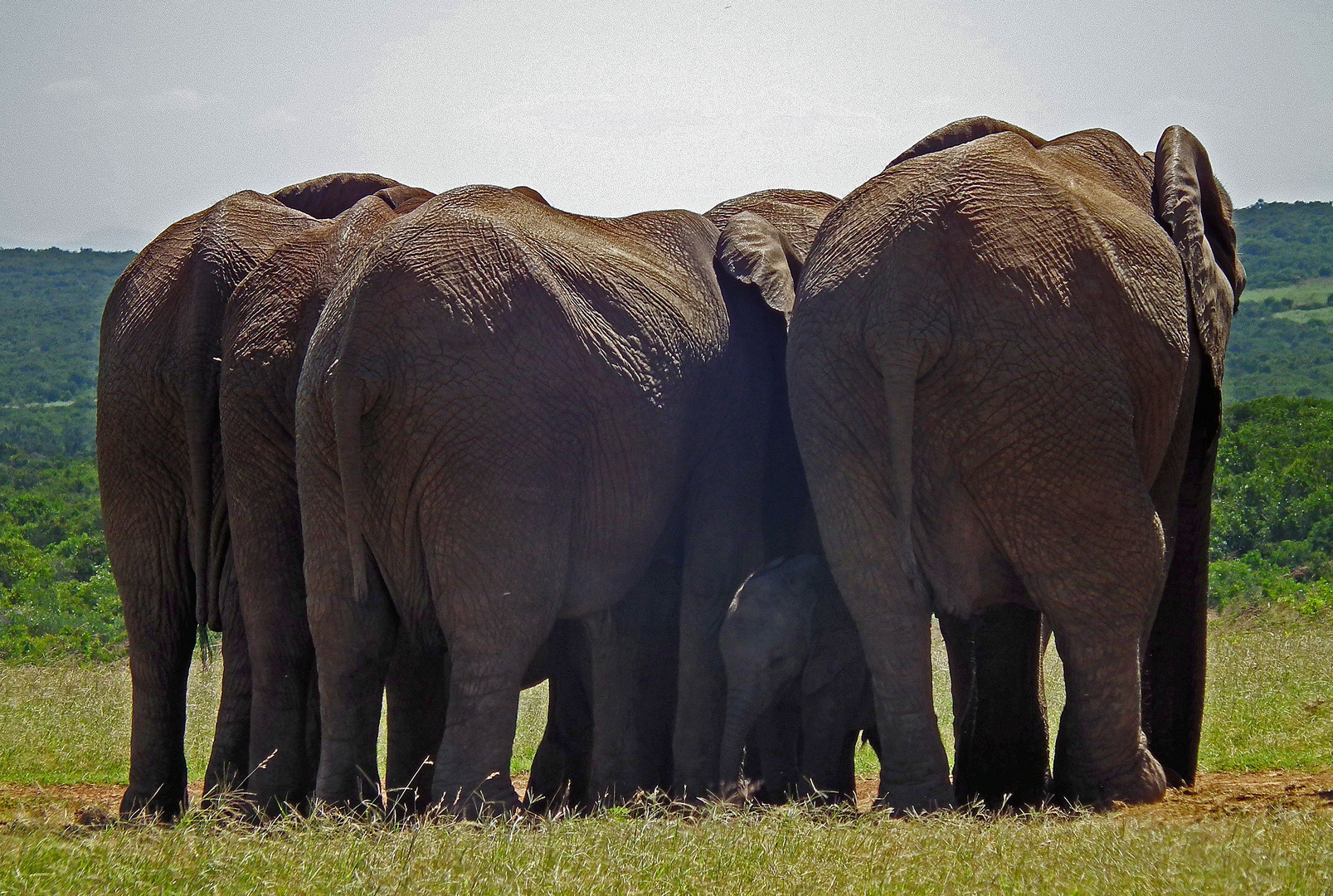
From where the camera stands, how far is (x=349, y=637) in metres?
6.71

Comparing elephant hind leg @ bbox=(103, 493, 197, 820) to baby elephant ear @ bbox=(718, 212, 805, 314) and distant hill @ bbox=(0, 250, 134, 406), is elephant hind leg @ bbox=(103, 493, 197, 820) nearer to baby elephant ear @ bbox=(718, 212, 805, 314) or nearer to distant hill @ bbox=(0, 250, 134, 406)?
baby elephant ear @ bbox=(718, 212, 805, 314)

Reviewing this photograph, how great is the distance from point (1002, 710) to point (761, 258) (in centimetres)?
266

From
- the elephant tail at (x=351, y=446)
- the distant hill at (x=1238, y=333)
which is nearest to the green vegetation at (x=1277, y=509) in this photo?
the elephant tail at (x=351, y=446)

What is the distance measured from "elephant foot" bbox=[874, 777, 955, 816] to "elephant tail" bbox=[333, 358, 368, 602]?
2417mm

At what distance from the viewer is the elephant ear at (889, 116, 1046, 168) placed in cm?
758

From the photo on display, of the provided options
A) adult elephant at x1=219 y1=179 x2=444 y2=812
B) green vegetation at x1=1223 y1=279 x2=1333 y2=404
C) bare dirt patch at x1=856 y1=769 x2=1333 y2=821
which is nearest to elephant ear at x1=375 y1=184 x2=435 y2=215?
adult elephant at x1=219 y1=179 x2=444 y2=812

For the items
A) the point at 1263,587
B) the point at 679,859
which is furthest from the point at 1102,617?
the point at 1263,587

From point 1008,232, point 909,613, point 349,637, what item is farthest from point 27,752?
point 1008,232

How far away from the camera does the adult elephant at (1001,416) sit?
246 inches

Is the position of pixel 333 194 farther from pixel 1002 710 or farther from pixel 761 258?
pixel 1002 710

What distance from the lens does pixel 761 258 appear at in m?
8.18

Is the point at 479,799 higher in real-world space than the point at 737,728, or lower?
lower

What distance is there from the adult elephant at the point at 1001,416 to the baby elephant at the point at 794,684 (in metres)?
0.68

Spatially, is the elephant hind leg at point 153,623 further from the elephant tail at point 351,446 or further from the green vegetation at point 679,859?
the green vegetation at point 679,859
